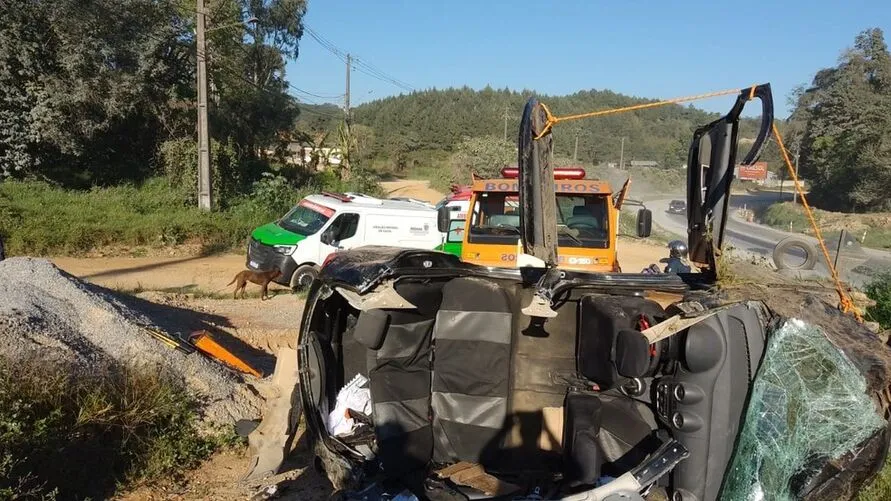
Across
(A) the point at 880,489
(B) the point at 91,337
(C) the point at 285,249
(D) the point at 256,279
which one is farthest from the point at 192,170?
(A) the point at 880,489

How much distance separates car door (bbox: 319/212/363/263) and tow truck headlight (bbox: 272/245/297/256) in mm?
626

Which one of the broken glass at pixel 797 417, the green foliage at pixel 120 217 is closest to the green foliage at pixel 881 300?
the broken glass at pixel 797 417

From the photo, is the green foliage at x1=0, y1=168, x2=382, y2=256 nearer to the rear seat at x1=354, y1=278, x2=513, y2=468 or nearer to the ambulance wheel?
the ambulance wheel

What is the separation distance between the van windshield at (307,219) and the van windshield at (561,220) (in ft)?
23.5

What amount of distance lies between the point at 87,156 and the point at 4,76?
3.88 metres

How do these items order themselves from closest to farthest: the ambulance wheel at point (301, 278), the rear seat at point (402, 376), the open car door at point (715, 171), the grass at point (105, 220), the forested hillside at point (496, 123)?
the open car door at point (715, 171), the rear seat at point (402, 376), the ambulance wheel at point (301, 278), the grass at point (105, 220), the forested hillside at point (496, 123)

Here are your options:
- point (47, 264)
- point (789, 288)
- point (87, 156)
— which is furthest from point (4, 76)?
point (789, 288)

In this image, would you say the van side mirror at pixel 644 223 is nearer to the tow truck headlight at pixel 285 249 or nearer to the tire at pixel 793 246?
the tire at pixel 793 246

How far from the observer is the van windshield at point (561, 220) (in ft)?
27.2

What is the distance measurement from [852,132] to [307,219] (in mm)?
40891

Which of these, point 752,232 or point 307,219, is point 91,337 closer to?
point 307,219

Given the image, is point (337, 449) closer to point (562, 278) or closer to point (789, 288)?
point (562, 278)

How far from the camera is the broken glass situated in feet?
10.6

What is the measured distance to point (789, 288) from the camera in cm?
361
